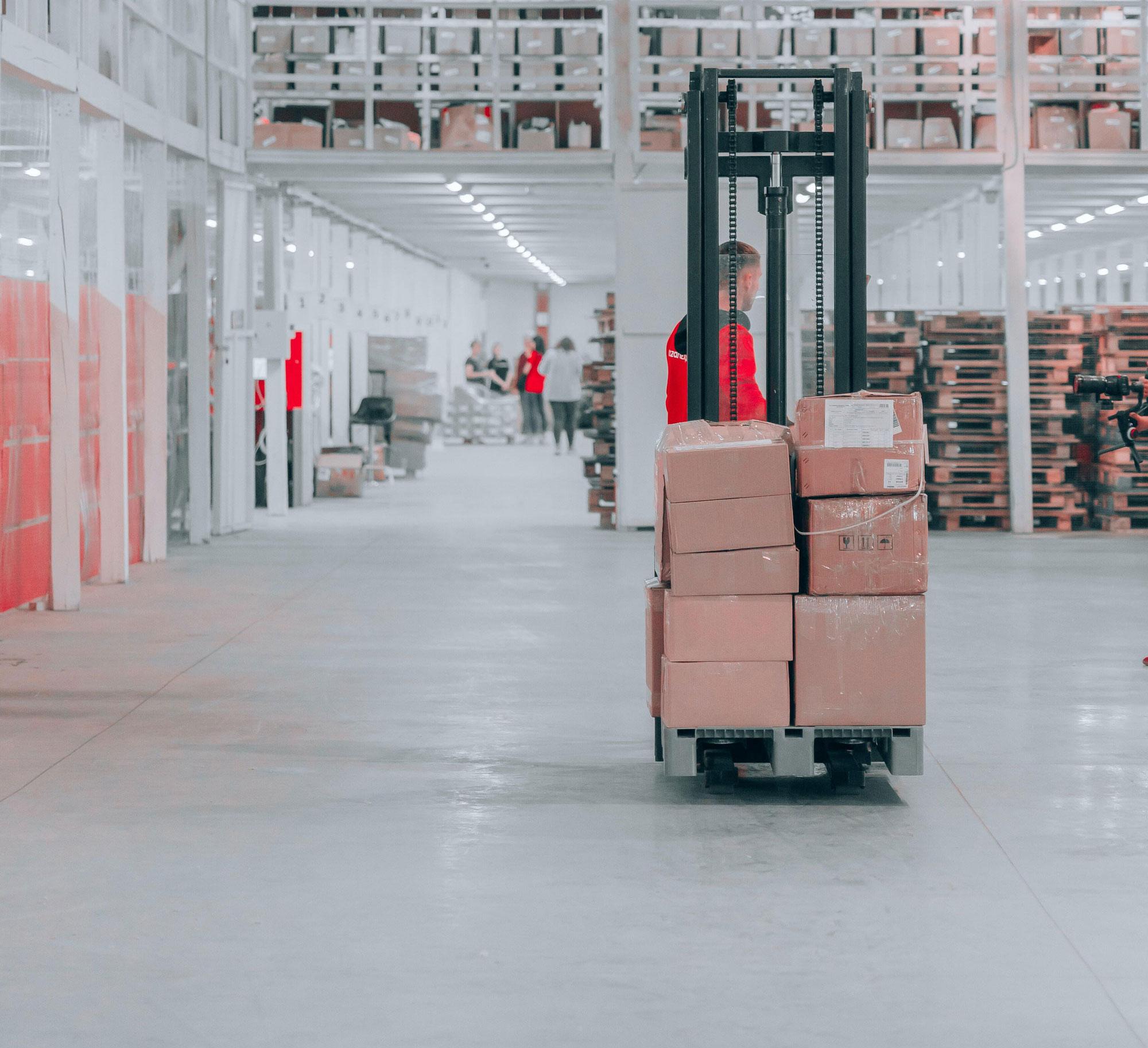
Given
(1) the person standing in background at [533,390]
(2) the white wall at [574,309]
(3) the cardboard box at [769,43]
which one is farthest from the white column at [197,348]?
(2) the white wall at [574,309]

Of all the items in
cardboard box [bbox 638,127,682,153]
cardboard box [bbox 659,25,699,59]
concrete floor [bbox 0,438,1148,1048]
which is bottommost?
concrete floor [bbox 0,438,1148,1048]

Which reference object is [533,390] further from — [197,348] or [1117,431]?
[197,348]

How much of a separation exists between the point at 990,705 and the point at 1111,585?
15.0 ft

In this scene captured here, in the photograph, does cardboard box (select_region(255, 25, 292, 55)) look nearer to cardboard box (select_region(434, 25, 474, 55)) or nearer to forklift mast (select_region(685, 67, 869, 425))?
cardboard box (select_region(434, 25, 474, 55))

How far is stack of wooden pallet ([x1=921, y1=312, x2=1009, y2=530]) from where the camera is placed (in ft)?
49.8

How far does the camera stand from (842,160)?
18.3ft

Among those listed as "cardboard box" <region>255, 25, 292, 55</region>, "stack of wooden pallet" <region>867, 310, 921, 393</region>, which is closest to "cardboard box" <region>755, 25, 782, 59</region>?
"stack of wooden pallet" <region>867, 310, 921, 393</region>

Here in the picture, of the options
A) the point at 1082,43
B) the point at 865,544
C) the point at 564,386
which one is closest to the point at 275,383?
the point at 1082,43

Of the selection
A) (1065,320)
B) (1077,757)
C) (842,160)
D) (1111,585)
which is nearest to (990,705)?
(1077,757)

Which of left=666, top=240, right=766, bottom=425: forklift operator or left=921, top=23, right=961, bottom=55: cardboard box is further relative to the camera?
left=921, top=23, right=961, bottom=55: cardboard box

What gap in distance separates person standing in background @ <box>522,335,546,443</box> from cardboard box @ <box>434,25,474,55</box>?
14.1 metres

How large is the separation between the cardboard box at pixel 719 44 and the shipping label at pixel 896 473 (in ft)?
34.8

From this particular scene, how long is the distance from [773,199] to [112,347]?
20.0 feet

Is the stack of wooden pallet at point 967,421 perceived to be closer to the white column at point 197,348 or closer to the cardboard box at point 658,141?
the cardboard box at point 658,141
